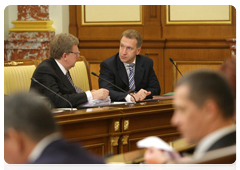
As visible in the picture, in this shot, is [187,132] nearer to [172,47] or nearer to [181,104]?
[181,104]

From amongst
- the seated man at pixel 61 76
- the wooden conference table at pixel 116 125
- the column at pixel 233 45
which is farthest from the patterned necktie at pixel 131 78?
the column at pixel 233 45

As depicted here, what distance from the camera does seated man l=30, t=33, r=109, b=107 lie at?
409 cm

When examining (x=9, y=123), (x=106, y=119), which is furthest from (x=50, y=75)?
(x=9, y=123)

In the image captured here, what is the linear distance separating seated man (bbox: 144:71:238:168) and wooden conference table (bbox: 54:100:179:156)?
1.86 meters

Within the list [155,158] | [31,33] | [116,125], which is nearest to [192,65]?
[31,33]

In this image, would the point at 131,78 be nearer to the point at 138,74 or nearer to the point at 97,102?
the point at 138,74

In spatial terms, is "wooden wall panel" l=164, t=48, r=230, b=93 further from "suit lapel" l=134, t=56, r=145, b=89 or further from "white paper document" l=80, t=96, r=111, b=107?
"white paper document" l=80, t=96, r=111, b=107

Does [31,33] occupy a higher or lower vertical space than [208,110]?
higher

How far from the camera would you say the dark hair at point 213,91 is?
140 centimetres

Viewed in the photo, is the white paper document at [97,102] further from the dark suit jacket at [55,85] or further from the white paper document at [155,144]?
the white paper document at [155,144]

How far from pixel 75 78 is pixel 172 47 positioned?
290 cm

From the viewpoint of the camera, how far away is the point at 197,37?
7559mm

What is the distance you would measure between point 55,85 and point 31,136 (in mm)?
2863

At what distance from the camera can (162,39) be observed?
24.6ft
